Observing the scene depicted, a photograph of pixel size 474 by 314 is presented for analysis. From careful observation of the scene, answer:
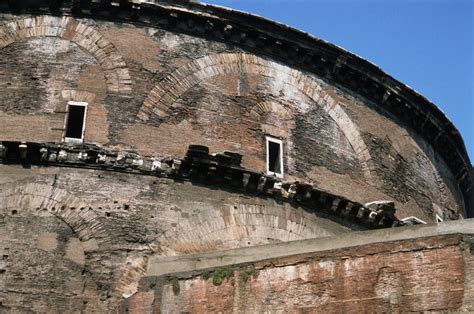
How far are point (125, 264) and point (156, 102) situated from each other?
114 inches

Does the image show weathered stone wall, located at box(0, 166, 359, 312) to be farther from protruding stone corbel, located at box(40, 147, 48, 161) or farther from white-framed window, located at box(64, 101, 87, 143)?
white-framed window, located at box(64, 101, 87, 143)

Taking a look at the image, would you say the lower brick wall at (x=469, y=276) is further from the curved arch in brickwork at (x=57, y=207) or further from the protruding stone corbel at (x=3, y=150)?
the protruding stone corbel at (x=3, y=150)

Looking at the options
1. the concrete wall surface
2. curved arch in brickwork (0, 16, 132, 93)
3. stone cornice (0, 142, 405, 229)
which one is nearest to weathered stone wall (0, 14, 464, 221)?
curved arch in brickwork (0, 16, 132, 93)

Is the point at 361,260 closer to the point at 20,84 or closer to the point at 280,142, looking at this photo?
the point at 280,142

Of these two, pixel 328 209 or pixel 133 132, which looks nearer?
pixel 133 132

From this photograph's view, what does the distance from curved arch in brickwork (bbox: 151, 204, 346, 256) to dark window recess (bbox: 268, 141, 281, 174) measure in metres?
0.80

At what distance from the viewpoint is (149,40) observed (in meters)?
14.4

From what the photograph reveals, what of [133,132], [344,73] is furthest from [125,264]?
[344,73]

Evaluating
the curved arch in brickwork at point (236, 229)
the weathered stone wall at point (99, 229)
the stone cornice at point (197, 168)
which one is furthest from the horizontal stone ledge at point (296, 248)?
the stone cornice at point (197, 168)

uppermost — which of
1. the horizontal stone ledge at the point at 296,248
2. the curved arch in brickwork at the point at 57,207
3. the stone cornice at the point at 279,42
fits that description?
the stone cornice at the point at 279,42

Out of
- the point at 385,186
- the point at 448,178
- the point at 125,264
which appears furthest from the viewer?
the point at 448,178

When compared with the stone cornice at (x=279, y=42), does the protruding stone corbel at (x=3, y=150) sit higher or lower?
lower

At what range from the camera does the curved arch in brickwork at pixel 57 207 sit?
12320 millimetres

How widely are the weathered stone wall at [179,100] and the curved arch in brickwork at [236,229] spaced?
2.61 ft
